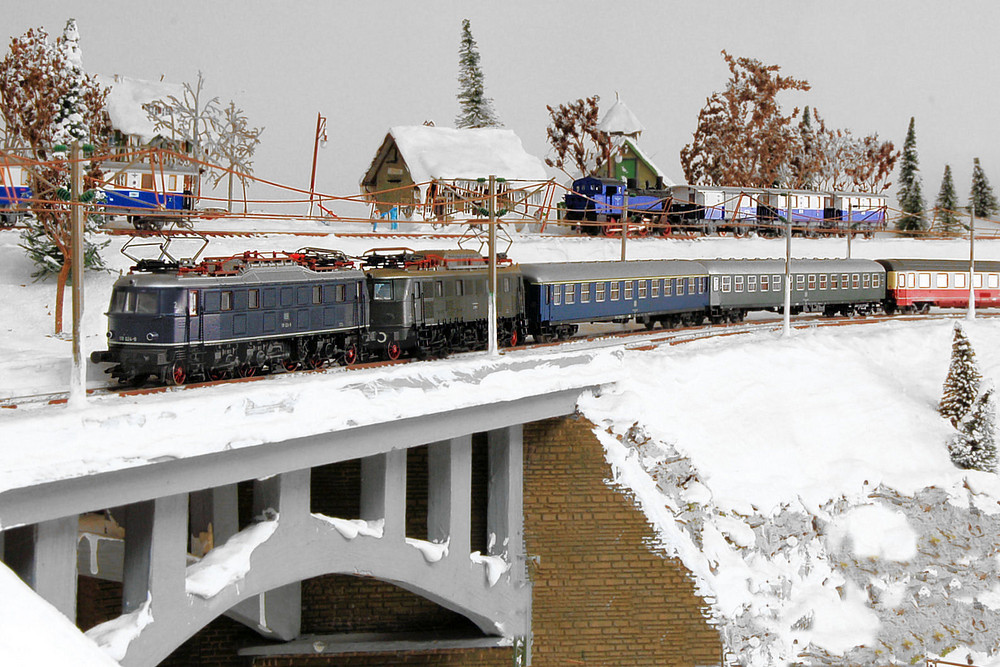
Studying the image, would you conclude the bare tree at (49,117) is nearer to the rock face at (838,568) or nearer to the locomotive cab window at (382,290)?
the locomotive cab window at (382,290)

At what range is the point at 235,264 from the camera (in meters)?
18.9

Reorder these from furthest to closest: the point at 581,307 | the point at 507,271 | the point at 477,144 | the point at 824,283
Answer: the point at 477,144 → the point at 824,283 → the point at 581,307 → the point at 507,271

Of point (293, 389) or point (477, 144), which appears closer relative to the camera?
point (293, 389)

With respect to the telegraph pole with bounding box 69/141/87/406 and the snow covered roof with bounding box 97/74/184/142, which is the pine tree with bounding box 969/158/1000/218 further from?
the telegraph pole with bounding box 69/141/87/406

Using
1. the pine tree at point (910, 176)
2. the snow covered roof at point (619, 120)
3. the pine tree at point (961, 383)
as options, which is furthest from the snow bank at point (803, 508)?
the pine tree at point (910, 176)

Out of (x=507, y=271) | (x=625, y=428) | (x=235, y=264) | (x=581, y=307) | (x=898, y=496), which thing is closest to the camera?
(x=235, y=264)

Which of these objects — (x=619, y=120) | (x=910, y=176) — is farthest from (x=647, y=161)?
(x=910, y=176)

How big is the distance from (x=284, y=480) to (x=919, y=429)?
61.9 ft

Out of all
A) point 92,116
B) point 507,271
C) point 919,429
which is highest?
point 92,116

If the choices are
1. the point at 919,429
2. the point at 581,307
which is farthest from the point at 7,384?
the point at 919,429

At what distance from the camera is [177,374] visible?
691 inches

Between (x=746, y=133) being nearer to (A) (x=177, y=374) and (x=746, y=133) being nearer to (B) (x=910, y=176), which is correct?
(B) (x=910, y=176)

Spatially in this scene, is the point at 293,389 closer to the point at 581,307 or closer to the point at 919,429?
the point at 581,307

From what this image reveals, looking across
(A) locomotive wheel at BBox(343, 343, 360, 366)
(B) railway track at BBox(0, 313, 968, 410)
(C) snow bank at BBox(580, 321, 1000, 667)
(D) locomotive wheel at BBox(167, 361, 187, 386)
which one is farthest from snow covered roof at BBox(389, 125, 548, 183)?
(D) locomotive wheel at BBox(167, 361, 187, 386)
